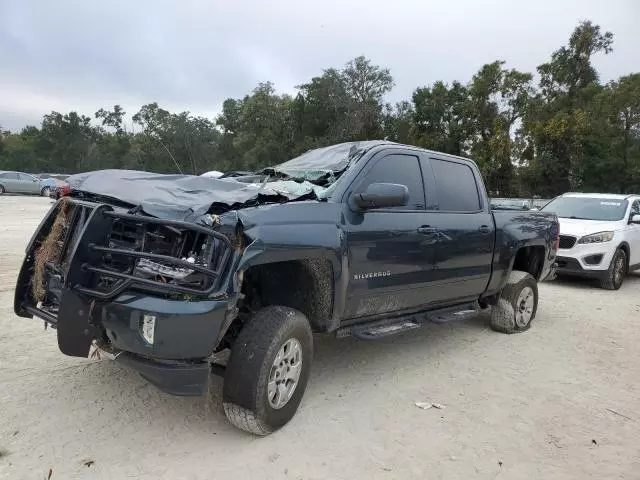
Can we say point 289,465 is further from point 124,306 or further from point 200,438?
point 124,306

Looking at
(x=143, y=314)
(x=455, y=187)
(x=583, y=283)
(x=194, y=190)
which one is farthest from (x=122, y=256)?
(x=583, y=283)

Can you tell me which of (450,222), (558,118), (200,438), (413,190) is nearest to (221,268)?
(200,438)

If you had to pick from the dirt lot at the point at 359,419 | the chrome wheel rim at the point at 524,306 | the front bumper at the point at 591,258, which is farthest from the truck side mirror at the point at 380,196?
the front bumper at the point at 591,258

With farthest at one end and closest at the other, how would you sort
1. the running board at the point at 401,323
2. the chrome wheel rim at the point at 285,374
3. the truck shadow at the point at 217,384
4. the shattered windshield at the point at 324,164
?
1. the shattered windshield at the point at 324,164
2. the running board at the point at 401,323
3. the truck shadow at the point at 217,384
4. the chrome wheel rim at the point at 285,374

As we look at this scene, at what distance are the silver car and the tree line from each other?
7983 mm

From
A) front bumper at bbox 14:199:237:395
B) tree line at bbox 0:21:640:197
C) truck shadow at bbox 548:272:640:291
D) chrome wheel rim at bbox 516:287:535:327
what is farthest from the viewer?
tree line at bbox 0:21:640:197

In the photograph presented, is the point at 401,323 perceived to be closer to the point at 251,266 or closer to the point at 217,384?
the point at 217,384

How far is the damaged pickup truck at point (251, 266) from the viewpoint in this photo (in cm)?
303

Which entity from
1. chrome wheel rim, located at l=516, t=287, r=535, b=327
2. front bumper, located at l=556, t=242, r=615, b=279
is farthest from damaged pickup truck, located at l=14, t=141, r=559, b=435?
front bumper, located at l=556, t=242, r=615, b=279

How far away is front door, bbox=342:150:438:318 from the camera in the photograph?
13.1 ft

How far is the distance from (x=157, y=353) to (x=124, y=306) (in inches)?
12.7

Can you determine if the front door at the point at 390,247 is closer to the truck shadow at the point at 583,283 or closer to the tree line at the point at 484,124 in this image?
the truck shadow at the point at 583,283

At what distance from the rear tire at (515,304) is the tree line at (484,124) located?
2525cm

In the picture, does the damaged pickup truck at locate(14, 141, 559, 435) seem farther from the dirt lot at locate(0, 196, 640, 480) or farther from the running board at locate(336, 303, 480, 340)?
the dirt lot at locate(0, 196, 640, 480)
